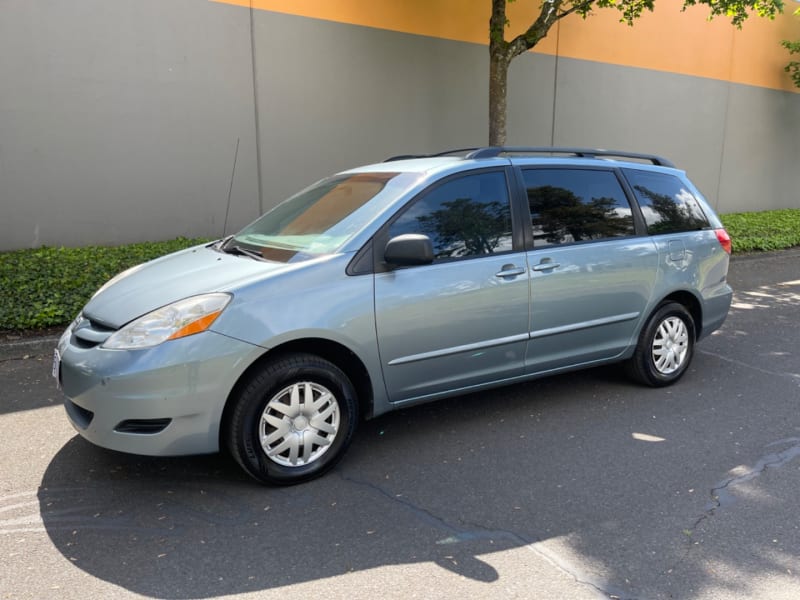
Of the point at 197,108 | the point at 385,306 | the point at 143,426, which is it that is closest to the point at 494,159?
the point at 385,306

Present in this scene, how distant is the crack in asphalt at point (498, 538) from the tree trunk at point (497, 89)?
23.7 feet

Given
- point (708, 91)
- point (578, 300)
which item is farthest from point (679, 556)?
point (708, 91)

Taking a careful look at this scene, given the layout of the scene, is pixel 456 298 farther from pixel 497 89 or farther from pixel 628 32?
pixel 628 32

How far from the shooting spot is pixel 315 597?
105 inches

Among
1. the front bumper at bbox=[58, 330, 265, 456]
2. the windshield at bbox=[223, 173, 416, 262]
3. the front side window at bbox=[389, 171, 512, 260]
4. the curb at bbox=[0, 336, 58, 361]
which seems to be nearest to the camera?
the front bumper at bbox=[58, 330, 265, 456]

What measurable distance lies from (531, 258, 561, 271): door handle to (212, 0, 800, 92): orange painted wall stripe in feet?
21.1

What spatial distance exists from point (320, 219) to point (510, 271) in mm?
1226

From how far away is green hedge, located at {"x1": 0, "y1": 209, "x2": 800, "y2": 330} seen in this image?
19.3 feet

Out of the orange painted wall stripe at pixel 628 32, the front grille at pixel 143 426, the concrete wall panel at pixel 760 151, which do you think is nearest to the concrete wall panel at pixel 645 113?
the orange painted wall stripe at pixel 628 32

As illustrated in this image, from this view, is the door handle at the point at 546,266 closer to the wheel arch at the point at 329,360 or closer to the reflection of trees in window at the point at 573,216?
the reflection of trees in window at the point at 573,216

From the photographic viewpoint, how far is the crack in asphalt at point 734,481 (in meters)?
3.17

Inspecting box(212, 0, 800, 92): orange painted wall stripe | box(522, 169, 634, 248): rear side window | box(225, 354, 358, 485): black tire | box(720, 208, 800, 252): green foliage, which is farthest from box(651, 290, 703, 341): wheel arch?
box(720, 208, 800, 252): green foliage

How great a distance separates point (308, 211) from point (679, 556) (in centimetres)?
288

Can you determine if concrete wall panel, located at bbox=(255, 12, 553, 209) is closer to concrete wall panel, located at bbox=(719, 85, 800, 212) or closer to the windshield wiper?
the windshield wiper
